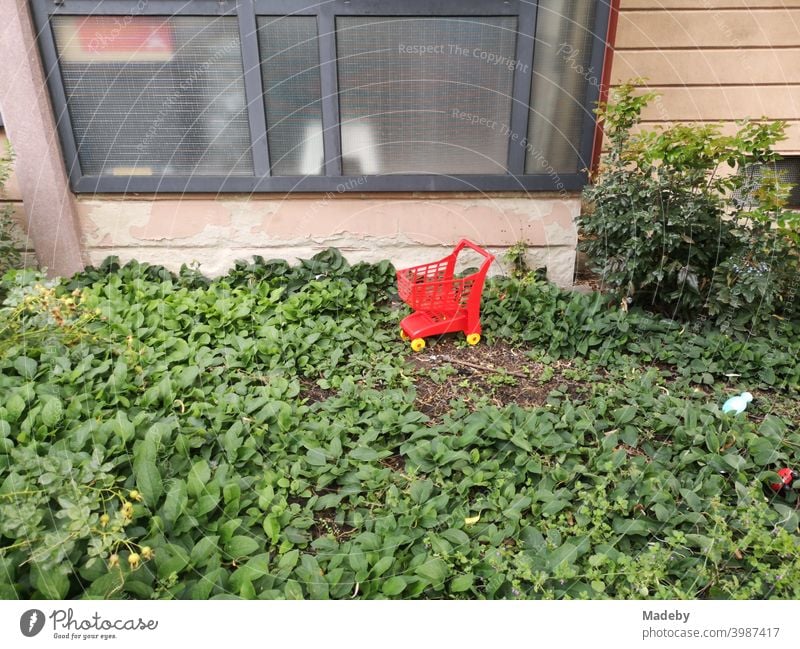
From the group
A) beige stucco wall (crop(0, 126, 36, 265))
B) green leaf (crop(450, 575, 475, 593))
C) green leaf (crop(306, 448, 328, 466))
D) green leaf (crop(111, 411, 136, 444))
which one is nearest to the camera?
green leaf (crop(450, 575, 475, 593))

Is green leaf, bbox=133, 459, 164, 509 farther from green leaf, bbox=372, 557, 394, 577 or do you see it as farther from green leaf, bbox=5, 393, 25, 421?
green leaf, bbox=372, 557, 394, 577

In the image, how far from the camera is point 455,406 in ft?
9.90

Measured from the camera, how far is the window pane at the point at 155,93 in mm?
3764

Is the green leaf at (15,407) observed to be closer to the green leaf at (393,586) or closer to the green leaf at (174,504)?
the green leaf at (174,504)

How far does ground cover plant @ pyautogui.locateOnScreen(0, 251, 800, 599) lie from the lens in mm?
1967

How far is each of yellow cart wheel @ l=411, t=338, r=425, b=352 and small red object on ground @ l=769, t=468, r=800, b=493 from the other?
1.99 meters

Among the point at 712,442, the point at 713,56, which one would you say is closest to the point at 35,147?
the point at 712,442

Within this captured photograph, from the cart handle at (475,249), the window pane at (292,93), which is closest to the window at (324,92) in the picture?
the window pane at (292,93)

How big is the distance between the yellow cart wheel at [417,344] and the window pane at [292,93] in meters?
1.56

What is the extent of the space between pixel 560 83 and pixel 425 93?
97 centimetres

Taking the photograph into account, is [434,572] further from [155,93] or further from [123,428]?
[155,93]

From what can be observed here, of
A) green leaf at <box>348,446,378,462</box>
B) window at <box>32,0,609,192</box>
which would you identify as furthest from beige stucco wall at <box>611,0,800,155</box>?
green leaf at <box>348,446,378,462</box>

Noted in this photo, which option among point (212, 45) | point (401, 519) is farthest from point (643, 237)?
point (212, 45)
